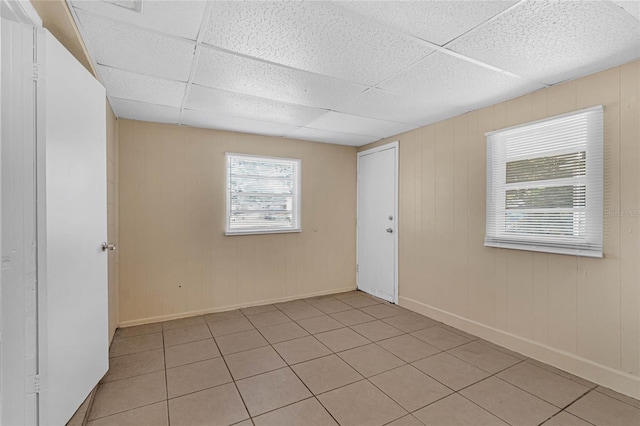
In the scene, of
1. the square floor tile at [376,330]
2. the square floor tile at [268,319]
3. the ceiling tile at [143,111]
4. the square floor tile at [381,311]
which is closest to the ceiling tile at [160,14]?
the ceiling tile at [143,111]

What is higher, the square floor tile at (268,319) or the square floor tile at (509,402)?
the square floor tile at (268,319)

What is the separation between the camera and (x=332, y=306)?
13.0 feet

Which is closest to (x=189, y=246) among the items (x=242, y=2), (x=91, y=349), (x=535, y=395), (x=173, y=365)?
(x=173, y=365)

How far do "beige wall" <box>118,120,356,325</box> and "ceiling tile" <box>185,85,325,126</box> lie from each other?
753 millimetres

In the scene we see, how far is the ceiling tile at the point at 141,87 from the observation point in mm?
2242

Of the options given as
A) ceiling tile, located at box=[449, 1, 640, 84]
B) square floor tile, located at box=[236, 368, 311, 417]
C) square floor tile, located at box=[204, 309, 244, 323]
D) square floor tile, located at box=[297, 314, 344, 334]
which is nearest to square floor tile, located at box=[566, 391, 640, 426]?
square floor tile, located at box=[236, 368, 311, 417]

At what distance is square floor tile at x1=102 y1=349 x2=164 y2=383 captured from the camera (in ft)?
7.54

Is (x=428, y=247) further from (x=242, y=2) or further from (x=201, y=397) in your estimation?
(x=242, y=2)

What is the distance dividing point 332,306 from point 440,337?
1.44m

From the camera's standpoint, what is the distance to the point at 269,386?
7.11 ft

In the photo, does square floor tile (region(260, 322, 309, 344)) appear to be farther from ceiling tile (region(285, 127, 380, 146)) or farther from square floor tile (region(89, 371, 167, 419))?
ceiling tile (region(285, 127, 380, 146))

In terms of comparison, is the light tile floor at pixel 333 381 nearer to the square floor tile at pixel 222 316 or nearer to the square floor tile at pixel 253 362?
the square floor tile at pixel 253 362

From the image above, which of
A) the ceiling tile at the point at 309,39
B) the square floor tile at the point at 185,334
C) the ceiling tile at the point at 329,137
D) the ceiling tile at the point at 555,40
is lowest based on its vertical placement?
the square floor tile at the point at 185,334

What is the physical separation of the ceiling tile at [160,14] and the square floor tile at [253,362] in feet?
7.97
